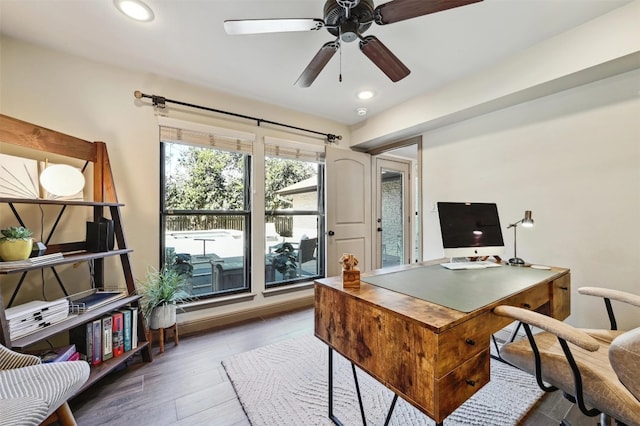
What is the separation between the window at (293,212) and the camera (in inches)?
123

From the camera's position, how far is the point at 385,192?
4.39 m

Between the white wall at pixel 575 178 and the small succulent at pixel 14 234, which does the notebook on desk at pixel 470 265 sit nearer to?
the white wall at pixel 575 178

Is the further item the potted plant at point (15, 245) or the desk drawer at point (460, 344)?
the potted plant at point (15, 245)

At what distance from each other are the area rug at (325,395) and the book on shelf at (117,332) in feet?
2.48

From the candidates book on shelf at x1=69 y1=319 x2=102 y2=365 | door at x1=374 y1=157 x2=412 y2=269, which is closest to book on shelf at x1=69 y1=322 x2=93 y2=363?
book on shelf at x1=69 y1=319 x2=102 y2=365

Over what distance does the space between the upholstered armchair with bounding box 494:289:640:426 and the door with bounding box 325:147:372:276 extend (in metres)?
2.33

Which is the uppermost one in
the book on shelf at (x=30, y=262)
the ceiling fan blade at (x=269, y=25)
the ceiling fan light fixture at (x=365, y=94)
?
the ceiling fan light fixture at (x=365, y=94)

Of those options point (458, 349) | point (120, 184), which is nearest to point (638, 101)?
point (458, 349)

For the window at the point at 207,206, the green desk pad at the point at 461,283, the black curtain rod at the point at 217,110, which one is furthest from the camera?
the window at the point at 207,206

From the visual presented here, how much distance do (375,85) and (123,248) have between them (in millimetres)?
2682

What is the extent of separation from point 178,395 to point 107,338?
674mm

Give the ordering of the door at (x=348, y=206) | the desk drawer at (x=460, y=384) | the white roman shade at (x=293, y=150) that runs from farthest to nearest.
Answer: the door at (x=348, y=206) → the white roman shade at (x=293, y=150) → the desk drawer at (x=460, y=384)

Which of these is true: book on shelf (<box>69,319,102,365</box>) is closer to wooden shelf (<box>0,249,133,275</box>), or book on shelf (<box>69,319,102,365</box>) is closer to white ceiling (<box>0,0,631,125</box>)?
wooden shelf (<box>0,249,133,275</box>)

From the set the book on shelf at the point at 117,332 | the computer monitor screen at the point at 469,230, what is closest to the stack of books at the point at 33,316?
the book on shelf at the point at 117,332
